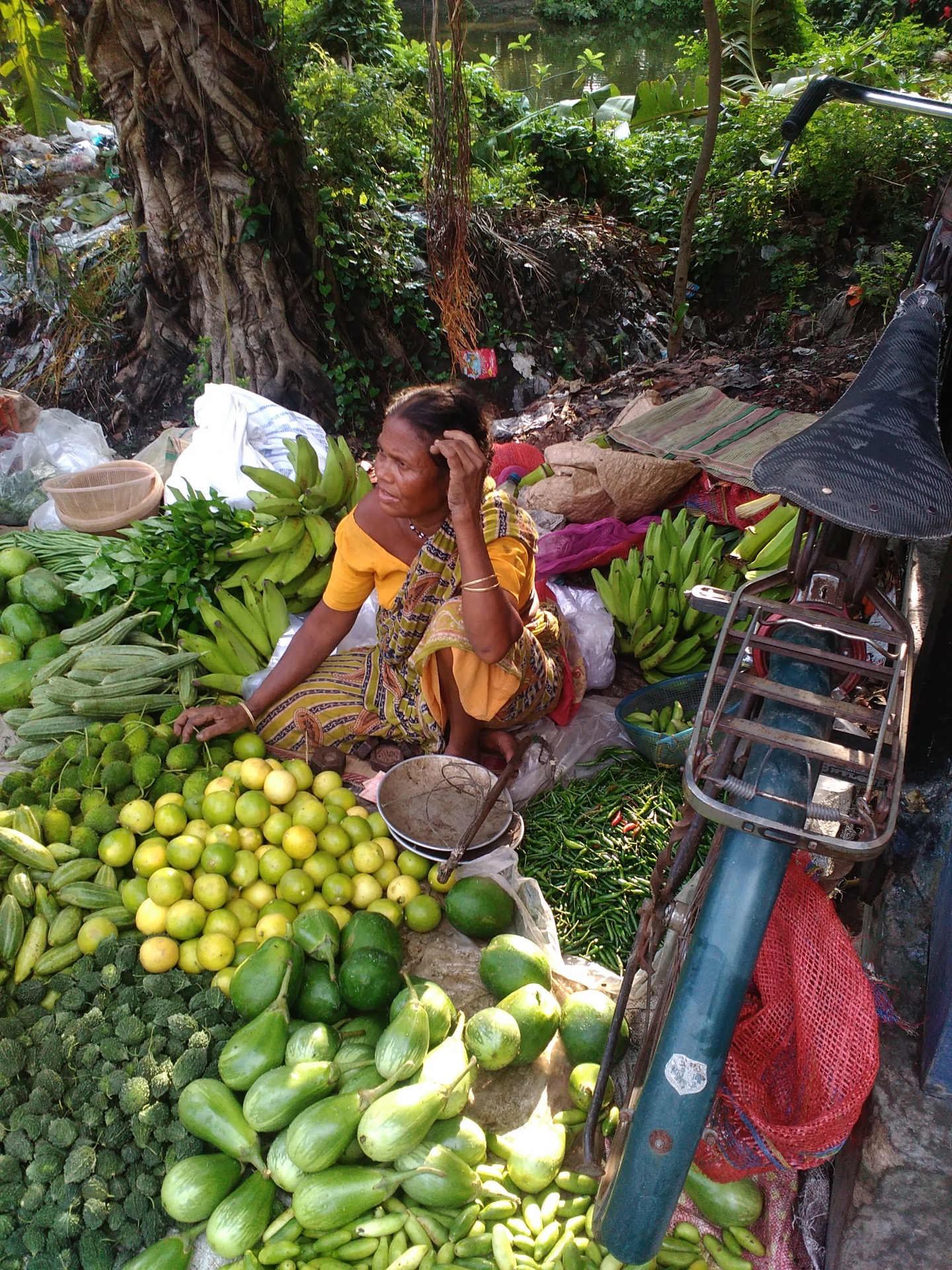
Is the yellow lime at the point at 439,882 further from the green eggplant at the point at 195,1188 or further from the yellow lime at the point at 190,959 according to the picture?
the green eggplant at the point at 195,1188

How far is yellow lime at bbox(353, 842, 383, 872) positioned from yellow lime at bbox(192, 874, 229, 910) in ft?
1.23

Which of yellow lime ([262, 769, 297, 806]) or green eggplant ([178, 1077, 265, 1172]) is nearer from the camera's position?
green eggplant ([178, 1077, 265, 1172])

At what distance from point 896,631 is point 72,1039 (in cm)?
189

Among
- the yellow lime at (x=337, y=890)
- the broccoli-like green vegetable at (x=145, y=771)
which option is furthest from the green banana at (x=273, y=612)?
the yellow lime at (x=337, y=890)

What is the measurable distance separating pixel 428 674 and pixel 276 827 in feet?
2.17

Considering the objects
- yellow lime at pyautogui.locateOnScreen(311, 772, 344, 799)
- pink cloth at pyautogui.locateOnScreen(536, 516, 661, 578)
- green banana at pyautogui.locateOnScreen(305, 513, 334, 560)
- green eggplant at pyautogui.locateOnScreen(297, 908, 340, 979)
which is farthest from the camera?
pink cloth at pyautogui.locateOnScreen(536, 516, 661, 578)

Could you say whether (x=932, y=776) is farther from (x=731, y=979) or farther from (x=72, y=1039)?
(x=72, y=1039)

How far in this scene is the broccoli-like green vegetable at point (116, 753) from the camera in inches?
97.6

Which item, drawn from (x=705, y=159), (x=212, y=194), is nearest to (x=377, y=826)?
(x=212, y=194)

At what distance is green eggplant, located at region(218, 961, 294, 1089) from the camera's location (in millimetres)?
1753

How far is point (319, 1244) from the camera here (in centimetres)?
158

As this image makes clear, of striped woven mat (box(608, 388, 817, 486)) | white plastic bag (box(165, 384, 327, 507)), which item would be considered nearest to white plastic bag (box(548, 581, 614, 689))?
striped woven mat (box(608, 388, 817, 486))

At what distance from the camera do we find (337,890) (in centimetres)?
231

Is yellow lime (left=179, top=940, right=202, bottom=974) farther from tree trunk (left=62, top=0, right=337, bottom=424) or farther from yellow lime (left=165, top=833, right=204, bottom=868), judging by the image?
tree trunk (left=62, top=0, right=337, bottom=424)
